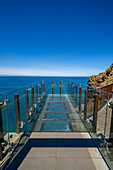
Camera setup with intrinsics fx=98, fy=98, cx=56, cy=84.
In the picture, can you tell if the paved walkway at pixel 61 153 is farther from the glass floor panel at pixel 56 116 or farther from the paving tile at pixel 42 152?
the glass floor panel at pixel 56 116

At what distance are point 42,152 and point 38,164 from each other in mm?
279

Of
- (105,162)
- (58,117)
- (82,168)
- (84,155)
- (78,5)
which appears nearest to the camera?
(82,168)

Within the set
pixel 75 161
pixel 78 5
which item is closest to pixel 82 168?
pixel 75 161

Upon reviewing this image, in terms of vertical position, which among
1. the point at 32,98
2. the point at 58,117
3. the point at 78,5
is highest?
the point at 78,5

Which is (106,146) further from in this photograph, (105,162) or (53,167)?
(53,167)

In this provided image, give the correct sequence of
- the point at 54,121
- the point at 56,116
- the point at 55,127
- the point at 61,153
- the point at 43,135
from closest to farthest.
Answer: the point at 61,153, the point at 43,135, the point at 55,127, the point at 54,121, the point at 56,116

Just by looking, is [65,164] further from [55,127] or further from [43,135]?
[55,127]

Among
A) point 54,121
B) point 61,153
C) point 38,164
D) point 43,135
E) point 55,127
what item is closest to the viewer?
point 38,164

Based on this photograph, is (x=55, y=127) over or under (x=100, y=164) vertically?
over

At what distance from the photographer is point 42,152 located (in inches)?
76.3

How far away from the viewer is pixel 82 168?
1588 millimetres

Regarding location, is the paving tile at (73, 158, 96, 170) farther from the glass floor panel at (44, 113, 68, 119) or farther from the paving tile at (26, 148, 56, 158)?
the glass floor panel at (44, 113, 68, 119)

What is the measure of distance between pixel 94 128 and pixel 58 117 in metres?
1.16

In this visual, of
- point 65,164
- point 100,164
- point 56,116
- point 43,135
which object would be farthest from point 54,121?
point 100,164
